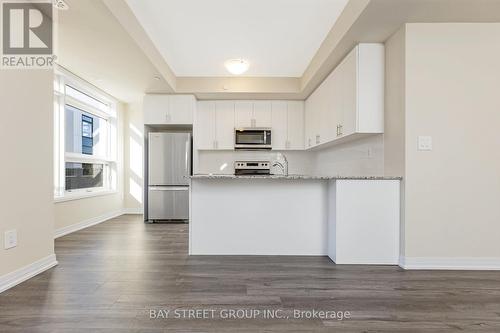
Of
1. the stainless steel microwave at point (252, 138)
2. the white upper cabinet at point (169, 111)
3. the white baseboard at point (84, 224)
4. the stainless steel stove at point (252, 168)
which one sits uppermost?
the white upper cabinet at point (169, 111)

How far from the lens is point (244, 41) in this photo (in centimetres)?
345

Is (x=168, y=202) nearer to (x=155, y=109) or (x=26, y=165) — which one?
(x=155, y=109)

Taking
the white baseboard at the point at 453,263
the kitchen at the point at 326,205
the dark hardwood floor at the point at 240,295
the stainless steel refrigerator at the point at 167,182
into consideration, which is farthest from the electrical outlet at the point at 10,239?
the white baseboard at the point at 453,263

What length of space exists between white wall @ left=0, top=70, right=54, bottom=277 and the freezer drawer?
2.33 metres

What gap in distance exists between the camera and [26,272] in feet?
7.48

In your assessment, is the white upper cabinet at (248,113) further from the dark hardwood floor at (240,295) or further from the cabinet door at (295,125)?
the dark hardwood floor at (240,295)

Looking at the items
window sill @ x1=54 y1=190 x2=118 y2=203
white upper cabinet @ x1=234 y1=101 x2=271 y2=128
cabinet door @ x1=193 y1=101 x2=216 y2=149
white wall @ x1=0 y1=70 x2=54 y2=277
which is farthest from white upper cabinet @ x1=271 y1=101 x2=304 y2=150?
white wall @ x1=0 y1=70 x2=54 y2=277

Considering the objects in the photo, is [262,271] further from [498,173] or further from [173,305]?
[498,173]

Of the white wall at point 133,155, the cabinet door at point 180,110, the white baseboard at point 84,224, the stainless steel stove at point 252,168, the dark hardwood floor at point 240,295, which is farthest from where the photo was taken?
the white wall at point 133,155

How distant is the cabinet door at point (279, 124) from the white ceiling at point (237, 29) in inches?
41.9

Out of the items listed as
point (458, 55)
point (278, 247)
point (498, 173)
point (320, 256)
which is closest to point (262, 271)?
point (278, 247)

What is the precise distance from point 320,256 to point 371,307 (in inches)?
43.7

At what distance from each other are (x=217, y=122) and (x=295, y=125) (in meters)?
1.44

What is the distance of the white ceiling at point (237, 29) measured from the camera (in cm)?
271
